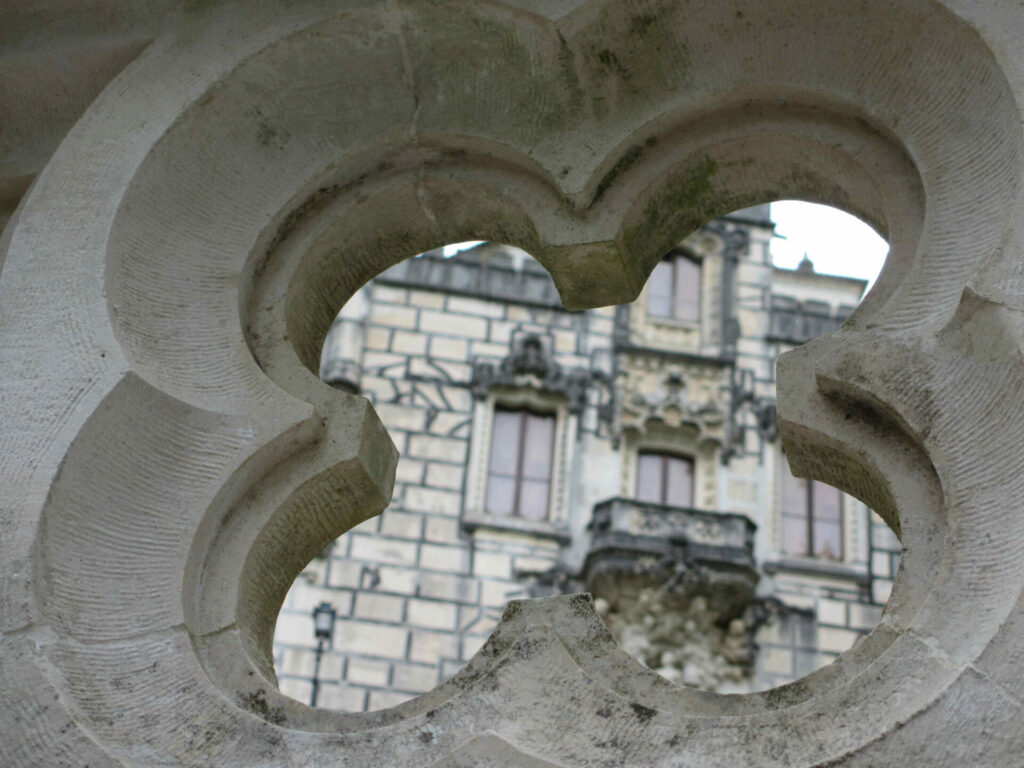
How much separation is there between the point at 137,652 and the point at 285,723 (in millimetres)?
306

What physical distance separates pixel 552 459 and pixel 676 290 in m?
4.11

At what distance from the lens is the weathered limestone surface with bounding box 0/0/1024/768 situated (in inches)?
101

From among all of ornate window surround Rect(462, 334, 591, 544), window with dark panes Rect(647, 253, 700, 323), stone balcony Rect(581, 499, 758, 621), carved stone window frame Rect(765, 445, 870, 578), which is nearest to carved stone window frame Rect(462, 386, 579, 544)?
ornate window surround Rect(462, 334, 591, 544)

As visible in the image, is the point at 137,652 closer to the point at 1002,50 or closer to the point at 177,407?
the point at 177,407

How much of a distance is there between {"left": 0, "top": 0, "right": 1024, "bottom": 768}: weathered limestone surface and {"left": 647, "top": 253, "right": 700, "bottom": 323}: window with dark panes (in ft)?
70.5

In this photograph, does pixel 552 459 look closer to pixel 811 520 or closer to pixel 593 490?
pixel 593 490

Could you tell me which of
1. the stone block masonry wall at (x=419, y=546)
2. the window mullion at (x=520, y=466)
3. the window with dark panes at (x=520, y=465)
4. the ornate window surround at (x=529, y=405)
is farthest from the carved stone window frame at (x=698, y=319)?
the window mullion at (x=520, y=466)

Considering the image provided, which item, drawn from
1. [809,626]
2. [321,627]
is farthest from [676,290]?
[321,627]

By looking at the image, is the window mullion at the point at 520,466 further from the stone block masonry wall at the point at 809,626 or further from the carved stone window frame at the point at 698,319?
the stone block masonry wall at the point at 809,626

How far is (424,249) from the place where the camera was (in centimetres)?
377

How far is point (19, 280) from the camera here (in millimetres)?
3141

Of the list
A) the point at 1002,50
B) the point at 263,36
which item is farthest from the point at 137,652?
the point at 1002,50

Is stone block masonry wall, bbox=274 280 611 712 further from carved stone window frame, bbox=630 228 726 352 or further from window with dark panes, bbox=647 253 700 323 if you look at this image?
window with dark panes, bbox=647 253 700 323

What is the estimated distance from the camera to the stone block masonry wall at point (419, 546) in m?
21.1
